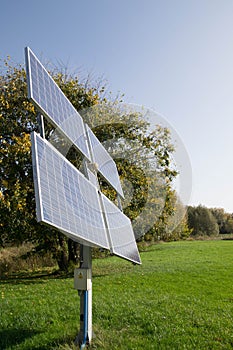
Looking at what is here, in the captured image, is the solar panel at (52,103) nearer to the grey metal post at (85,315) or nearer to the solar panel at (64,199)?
the solar panel at (64,199)

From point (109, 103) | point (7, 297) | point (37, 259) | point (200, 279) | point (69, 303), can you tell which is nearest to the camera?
point (69, 303)

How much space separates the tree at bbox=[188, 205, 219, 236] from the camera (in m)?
57.6

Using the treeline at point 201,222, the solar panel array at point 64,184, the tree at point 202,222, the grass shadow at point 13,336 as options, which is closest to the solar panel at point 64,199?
the solar panel array at point 64,184

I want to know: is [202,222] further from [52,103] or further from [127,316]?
[52,103]

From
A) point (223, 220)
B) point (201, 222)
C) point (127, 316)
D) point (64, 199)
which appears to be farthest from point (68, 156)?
point (223, 220)

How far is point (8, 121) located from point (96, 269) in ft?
26.7

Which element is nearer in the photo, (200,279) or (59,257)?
(200,279)

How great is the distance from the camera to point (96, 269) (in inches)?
691

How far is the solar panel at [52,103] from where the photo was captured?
191 inches

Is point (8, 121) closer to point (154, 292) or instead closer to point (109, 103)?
point (109, 103)

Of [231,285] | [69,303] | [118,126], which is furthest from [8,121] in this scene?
[231,285]

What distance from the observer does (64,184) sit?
4.23m

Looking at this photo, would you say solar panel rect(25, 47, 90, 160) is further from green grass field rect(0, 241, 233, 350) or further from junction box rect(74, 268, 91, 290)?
green grass field rect(0, 241, 233, 350)

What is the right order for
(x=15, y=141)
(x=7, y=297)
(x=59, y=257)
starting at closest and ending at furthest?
(x=7, y=297) → (x=15, y=141) → (x=59, y=257)
